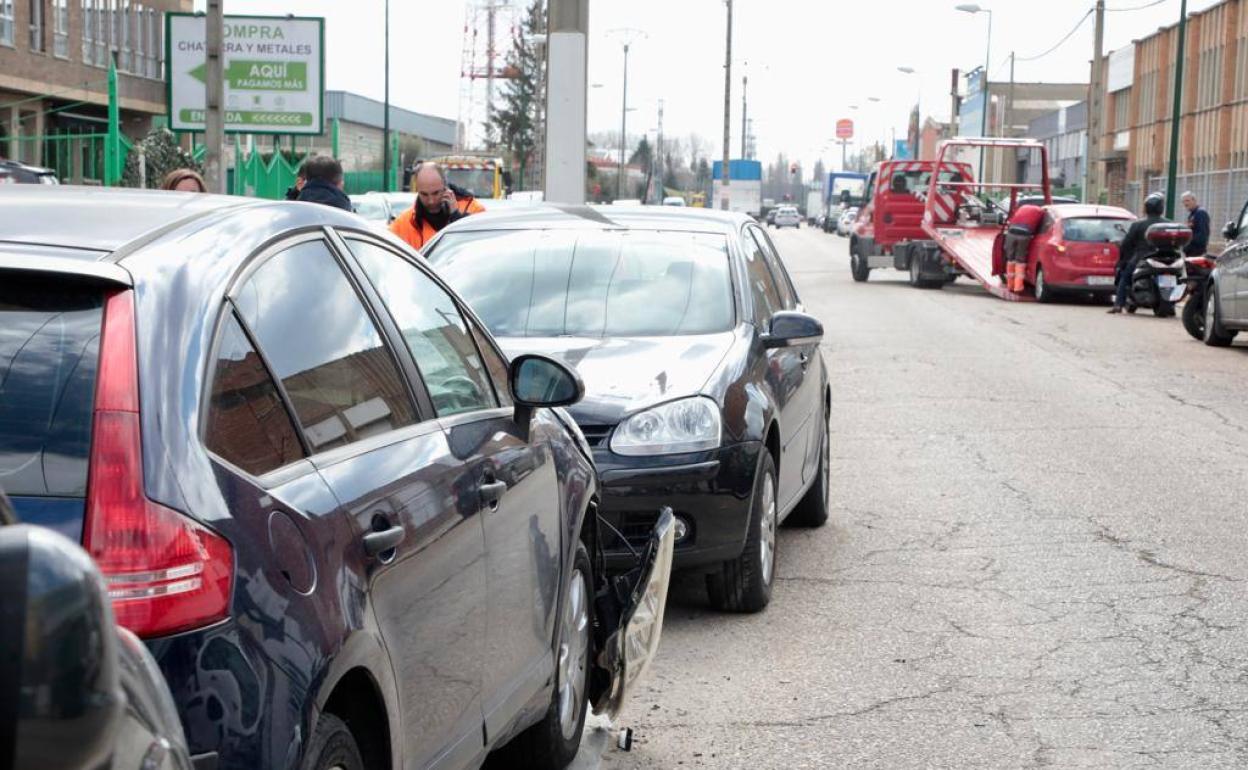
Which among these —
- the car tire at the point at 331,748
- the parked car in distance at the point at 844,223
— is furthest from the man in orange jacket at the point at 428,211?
the parked car in distance at the point at 844,223

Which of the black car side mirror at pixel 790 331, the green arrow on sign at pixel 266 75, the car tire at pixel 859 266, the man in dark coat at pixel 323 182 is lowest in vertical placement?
the car tire at pixel 859 266

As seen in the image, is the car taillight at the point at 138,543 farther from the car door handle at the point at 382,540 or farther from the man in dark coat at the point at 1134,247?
the man in dark coat at the point at 1134,247

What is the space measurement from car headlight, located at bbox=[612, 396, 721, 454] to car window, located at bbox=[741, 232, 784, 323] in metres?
1.24

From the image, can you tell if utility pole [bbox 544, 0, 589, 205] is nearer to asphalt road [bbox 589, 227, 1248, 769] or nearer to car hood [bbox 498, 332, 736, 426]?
asphalt road [bbox 589, 227, 1248, 769]

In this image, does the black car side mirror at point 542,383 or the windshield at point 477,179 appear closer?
the black car side mirror at point 542,383

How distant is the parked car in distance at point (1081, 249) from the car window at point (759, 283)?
20.2m

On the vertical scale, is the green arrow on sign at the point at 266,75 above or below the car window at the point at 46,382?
above

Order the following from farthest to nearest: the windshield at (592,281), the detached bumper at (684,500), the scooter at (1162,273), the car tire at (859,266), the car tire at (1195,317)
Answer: the car tire at (859,266) → the scooter at (1162,273) → the car tire at (1195,317) → the windshield at (592,281) → the detached bumper at (684,500)

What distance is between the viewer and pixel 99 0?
5006 centimetres

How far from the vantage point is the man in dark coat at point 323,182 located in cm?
1094

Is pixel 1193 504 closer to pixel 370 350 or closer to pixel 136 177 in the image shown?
pixel 370 350

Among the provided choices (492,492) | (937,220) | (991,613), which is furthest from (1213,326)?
(492,492)

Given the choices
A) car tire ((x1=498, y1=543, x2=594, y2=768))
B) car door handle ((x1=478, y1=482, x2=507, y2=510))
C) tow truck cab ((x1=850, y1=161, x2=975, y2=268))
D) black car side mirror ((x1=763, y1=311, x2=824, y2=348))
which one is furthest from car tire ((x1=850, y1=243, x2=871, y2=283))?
car door handle ((x1=478, y1=482, x2=507, y2=510))

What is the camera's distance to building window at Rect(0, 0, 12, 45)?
4350 cm
